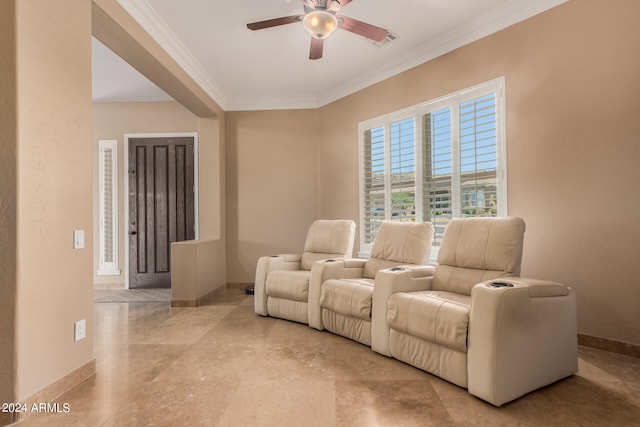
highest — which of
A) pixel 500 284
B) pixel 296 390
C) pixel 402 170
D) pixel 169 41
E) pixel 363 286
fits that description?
pixel 169 41

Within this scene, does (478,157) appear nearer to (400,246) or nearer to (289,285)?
(400,246)

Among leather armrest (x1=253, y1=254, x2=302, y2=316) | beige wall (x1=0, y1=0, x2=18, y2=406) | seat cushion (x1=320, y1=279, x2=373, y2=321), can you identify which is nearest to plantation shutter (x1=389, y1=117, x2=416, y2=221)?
seat cushion (x1=320, y1=279, x2=373, y2=321)

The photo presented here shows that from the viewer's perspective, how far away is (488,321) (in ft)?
6.39

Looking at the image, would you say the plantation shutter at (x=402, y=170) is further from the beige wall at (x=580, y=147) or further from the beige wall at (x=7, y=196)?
the beige wall at (x=7, y=196)

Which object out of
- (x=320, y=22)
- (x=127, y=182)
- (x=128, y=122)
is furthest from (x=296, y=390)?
(x=128, y=122)

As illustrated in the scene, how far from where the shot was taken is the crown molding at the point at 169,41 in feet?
9.72

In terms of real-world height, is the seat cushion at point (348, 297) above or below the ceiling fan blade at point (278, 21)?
below

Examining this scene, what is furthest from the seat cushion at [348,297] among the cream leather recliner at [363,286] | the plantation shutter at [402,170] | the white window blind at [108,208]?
the white window blind at [108,208]

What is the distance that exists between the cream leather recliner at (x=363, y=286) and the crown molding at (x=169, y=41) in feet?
8.44

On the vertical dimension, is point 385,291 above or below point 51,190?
below

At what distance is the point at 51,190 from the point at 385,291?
2.23 m

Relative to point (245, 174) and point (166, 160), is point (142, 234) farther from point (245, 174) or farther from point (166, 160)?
point (245, 174)

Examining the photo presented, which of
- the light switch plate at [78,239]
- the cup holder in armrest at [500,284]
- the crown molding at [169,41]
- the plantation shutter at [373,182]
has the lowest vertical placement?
the cup holder in armrest at [500,284]

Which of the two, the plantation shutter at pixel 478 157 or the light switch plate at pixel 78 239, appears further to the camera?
the plantation shutter at pixel 478 157
